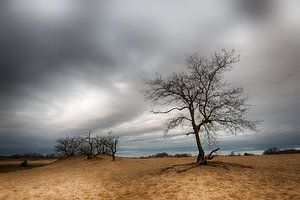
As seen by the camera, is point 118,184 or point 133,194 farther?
point 118,184

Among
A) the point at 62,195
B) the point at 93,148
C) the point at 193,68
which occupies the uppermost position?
the point at 193,68

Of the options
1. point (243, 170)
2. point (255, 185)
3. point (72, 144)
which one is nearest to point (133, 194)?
point (255, 185)

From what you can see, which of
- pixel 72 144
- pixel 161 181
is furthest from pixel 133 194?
pixel 72 144

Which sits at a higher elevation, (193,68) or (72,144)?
(193,68)

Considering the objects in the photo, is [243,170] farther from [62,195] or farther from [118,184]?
[62,195]

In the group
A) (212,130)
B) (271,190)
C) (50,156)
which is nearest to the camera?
(271,190)

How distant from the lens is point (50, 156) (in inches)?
4525

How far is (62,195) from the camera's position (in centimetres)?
2188

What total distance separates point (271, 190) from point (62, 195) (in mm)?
15129

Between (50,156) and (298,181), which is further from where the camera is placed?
(50,156)

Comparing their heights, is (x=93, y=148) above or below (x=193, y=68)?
below

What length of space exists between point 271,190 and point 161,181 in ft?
26.2

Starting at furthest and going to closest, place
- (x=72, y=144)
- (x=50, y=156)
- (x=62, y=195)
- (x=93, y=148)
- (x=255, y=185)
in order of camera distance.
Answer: (x=50, y=156) < (x=72, y=144) < (x=93, y=148) < (x=62, y=195) < (x=255, y=185)

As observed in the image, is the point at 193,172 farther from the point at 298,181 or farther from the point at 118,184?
the point at 298,181
